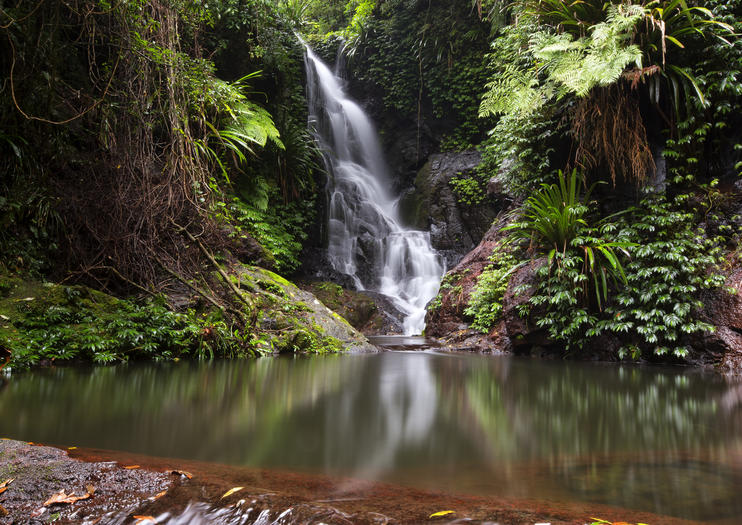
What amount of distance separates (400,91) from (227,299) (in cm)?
1033

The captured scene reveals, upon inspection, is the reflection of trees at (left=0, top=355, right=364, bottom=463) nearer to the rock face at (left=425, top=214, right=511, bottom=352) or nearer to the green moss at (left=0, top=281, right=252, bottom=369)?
the green moss at (left=0, top=281, right=252, bottom=369)

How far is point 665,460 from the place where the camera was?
1193 mm

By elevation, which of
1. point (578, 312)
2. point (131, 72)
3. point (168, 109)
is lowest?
point (578, 312)

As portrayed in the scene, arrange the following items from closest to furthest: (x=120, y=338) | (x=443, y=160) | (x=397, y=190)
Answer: (x=120, y=338) < (x=443, y=160) < (x=397, y=190)

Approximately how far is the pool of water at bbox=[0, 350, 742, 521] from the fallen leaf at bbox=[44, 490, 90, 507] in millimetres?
318

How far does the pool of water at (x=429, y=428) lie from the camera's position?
3.33 ft

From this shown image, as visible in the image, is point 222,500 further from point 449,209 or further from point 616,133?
point 449,209

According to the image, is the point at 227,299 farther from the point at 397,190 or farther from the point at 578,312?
the point at 397,190

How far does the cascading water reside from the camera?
372 inches

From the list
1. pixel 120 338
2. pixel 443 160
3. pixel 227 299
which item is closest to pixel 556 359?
pixel 227 299

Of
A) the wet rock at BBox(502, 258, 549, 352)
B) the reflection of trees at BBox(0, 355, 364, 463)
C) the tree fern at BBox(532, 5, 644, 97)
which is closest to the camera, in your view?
Answer: the reflection of trees at BBox(0, 355, 364, 463)

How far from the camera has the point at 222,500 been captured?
816mm

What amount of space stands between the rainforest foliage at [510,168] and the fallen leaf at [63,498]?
2.63 meters

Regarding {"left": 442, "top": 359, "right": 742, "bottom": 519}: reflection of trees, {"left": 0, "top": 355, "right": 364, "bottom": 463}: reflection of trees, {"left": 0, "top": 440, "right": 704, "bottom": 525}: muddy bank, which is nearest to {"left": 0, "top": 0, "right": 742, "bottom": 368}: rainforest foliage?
{"left": 0, "top": 355, "right": 364, "bottom": 463}: reflection of trees
